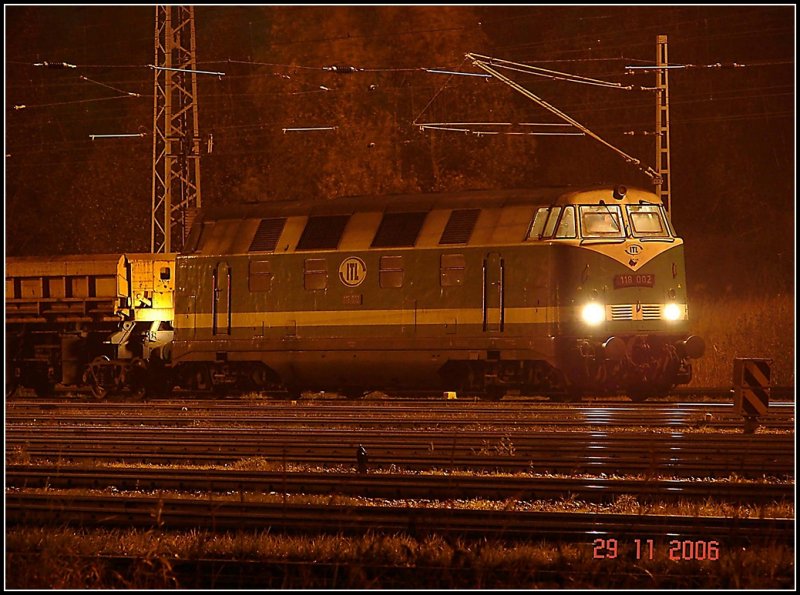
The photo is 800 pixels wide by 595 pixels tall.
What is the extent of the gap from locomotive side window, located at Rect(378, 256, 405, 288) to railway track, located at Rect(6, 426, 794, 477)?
4.78m

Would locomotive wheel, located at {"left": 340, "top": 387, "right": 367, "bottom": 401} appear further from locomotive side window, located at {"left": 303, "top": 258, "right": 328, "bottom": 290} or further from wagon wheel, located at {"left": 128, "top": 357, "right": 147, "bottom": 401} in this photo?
wagon wheel, located at {"left": 128, "top": 357, "right": 147, "bottom": 401}

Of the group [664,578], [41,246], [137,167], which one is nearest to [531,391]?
[664,578]

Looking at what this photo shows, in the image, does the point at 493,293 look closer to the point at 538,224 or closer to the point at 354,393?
the point at 538,224

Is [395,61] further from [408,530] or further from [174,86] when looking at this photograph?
[408,530]

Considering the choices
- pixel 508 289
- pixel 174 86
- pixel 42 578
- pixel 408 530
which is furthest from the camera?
pixel 174 86

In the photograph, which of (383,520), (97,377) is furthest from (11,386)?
(383,520)

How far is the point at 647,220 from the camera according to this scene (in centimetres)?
2356

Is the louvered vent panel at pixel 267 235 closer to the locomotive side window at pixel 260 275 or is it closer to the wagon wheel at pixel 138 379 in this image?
the locomotive side window at pixel 260 275

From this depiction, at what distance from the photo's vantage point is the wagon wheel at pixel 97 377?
27737 mm

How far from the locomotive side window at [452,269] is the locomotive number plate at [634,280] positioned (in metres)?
2.54

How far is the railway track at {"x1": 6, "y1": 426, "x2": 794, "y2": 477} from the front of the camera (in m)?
15.3

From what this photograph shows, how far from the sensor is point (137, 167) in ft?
141

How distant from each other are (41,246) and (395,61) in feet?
51.7

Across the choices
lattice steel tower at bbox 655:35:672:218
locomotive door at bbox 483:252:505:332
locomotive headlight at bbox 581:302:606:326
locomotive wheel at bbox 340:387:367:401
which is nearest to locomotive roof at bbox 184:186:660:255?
locomotive door at bbox 483:252:505:332
